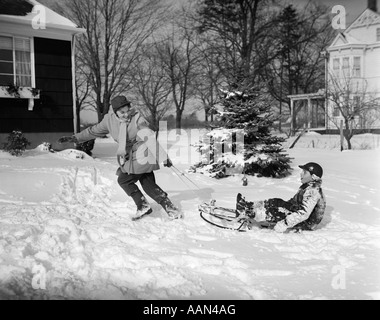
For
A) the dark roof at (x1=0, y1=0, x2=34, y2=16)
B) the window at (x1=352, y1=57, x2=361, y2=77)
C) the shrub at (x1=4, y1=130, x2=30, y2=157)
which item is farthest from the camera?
the window at (x1=352, y1=57, x2=361, y2=77)

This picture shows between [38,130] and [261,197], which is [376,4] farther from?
[38,130]

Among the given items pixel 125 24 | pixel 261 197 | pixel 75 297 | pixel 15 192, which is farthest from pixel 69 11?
pixel 75 297

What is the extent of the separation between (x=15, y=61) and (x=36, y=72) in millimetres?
576

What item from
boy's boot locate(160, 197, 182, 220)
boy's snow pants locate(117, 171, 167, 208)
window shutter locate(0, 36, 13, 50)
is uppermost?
window shutter locate(0, 36, 13, 50)

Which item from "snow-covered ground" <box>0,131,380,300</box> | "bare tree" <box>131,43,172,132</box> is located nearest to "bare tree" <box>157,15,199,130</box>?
"bare tree" <box>131,43,172,132</box>

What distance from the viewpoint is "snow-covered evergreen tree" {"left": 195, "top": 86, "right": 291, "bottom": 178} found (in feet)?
23.1

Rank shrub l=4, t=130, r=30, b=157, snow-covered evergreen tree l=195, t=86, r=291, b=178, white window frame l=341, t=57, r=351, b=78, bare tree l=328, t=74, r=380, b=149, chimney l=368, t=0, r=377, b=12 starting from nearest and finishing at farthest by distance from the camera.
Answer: chimney l=368, t=0, r=377, b=12 → snow-covered evergreen tree l=195, t=86, r=291, b=178 → shrub l=4, t=130, r=30, b=157 → bare tree l=328, t=74, r=380, b=149 → white window frame l=341, t=57, r=351, b=78

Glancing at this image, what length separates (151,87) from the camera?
Answer: 1017cm

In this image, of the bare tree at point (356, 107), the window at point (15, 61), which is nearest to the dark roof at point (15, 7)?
the window at point (15, 61)

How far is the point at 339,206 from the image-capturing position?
16.1ft

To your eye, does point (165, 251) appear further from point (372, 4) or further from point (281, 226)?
point (372, 4)

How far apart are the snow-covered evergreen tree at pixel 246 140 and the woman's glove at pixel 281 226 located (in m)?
3.38

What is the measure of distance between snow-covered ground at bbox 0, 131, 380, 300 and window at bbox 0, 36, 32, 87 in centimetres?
549

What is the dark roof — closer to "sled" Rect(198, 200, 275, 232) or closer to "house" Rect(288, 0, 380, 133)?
"house" Rect(288, 0, 380, 133)
